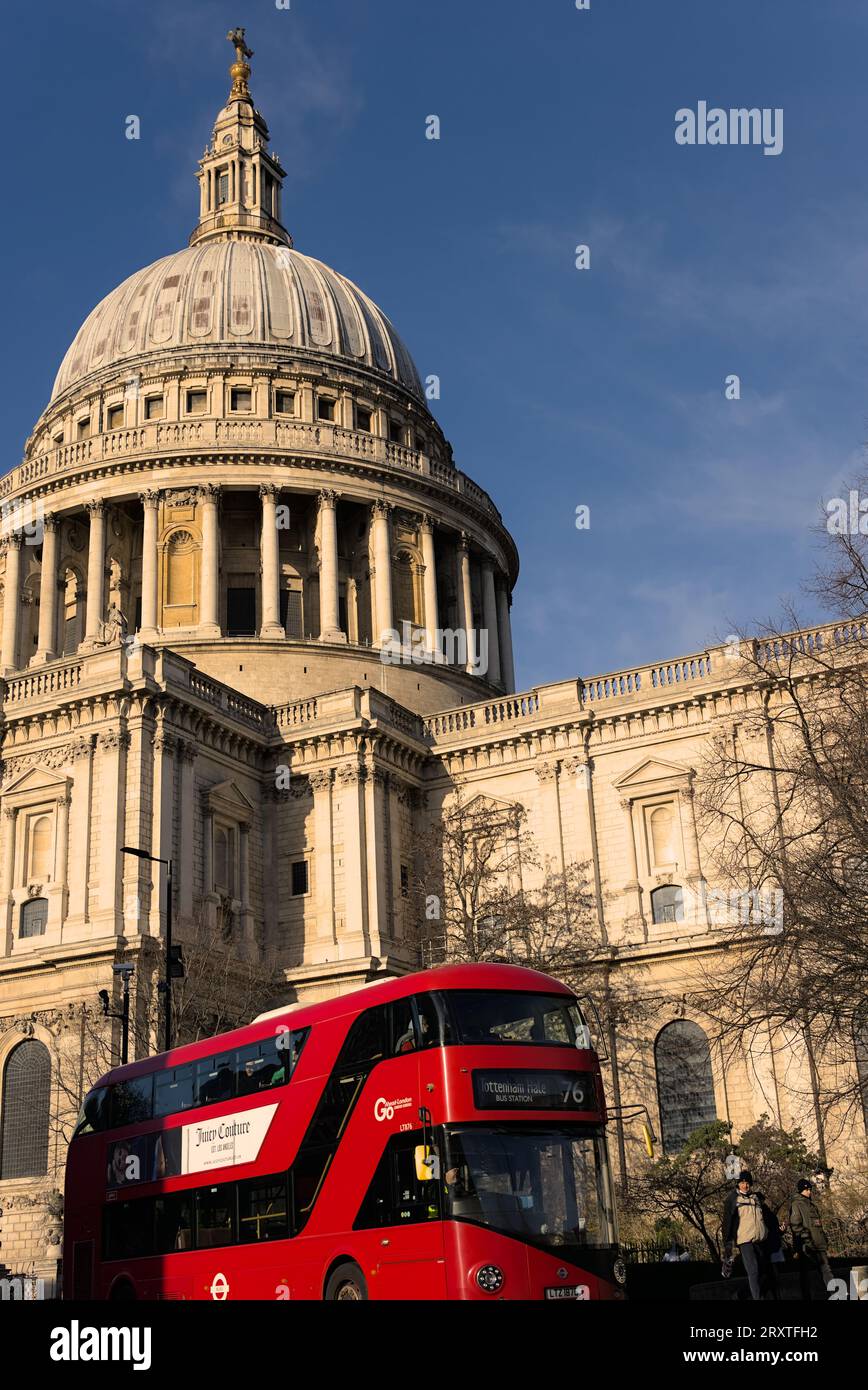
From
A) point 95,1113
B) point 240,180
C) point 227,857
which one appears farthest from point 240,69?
point 95,1113

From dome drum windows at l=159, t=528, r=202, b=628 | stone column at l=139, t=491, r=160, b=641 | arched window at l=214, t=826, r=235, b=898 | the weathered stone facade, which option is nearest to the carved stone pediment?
the weathered stone facade

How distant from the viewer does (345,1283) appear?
19547 mm

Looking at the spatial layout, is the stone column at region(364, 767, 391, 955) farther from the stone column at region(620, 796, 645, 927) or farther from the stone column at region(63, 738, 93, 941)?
the stone column at region(63, 738, 93, 941)

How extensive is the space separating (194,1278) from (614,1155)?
72.0ft

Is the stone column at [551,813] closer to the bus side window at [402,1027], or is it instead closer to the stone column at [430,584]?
the stone column at [430,584]

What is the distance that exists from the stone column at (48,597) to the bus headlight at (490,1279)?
154 feet

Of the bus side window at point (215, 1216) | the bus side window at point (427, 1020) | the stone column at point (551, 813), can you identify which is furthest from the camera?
the stone column at point (551, 813)

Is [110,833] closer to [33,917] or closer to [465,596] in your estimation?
[33,917]

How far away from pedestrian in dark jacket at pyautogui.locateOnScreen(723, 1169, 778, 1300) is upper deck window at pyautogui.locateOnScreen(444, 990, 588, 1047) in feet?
9.98

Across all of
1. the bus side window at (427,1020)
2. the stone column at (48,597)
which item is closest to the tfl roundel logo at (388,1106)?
the bus side window at (427,1020)

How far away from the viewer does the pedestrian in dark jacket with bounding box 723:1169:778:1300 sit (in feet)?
63.9

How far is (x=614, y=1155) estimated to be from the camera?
138ft

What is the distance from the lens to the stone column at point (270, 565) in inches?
2338

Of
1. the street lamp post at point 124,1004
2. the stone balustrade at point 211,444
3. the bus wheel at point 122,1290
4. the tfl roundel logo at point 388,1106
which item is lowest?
the bus wheel at point 122,1290
